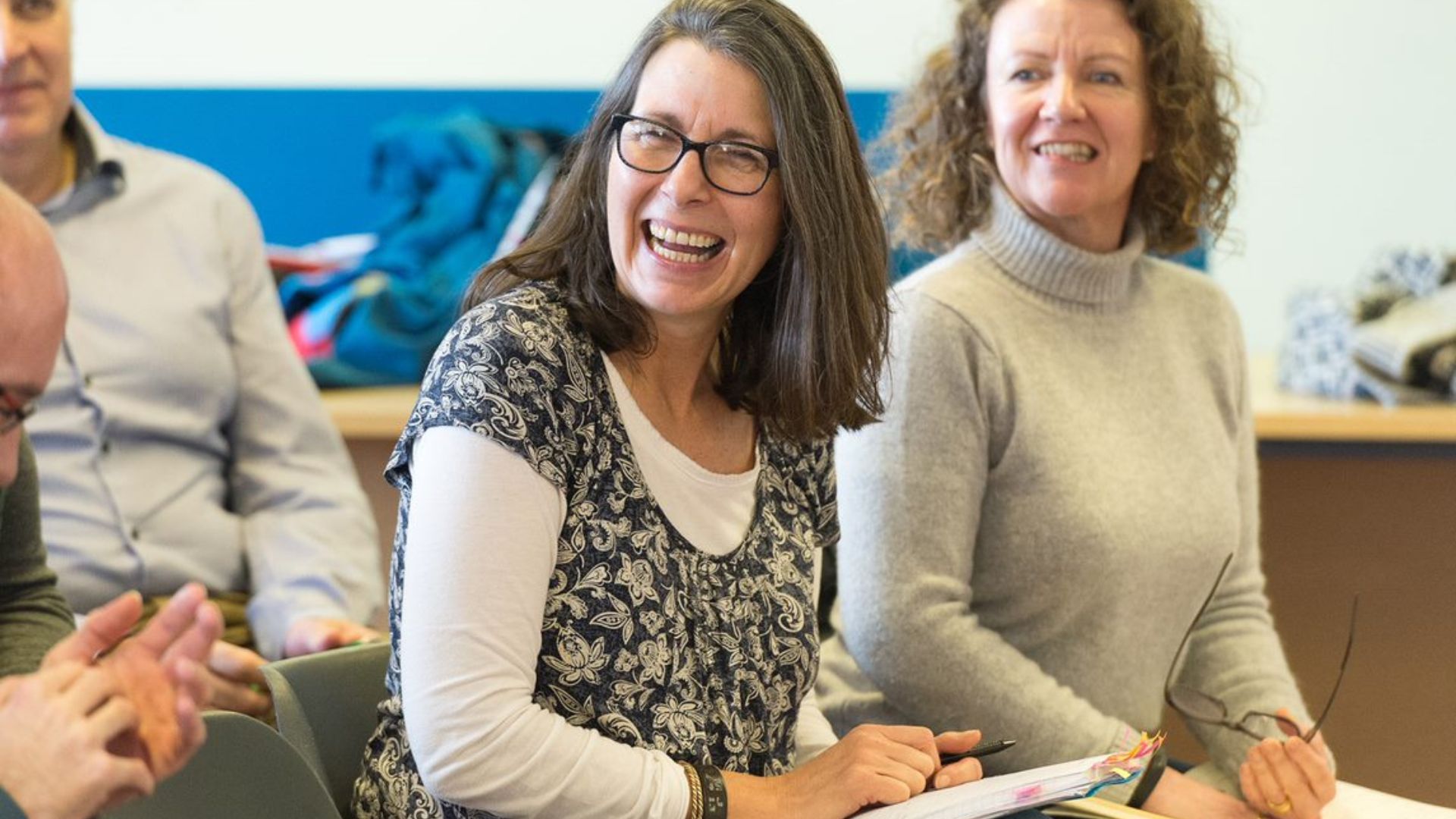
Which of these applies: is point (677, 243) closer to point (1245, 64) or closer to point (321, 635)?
point (321, 635)

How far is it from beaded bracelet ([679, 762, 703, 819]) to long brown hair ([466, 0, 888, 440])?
0.37 m

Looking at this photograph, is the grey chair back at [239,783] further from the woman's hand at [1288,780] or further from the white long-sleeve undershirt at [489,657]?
the woman's hand at [1288,780]

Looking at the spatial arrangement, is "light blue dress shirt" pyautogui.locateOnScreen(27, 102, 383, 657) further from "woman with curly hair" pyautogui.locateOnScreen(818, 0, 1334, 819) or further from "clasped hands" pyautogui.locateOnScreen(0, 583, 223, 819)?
"clasped hands" pyautogui.locateOnScreen(0, 583, 223, 819)

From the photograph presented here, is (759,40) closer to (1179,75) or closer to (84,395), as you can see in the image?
(1179,75)

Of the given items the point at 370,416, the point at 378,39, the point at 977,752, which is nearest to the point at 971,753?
the point at 977,752

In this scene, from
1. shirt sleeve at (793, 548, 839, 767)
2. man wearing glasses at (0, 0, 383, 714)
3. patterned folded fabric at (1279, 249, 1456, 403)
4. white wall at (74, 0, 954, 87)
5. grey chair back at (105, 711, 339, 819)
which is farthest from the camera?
white wall at (74, 0, 954, 87)

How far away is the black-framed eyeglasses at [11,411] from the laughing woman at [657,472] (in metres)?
0.31

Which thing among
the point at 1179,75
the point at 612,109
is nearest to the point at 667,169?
the point at 612,109

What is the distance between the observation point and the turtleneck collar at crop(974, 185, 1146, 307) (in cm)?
181

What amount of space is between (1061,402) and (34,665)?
1071 millimetres

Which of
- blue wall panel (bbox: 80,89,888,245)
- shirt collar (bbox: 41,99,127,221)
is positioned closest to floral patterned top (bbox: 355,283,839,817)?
shirt collar (bbox: 41,99,127,221)

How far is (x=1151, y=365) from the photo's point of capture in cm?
186

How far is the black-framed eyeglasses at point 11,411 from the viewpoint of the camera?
973mm

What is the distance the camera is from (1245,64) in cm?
327
